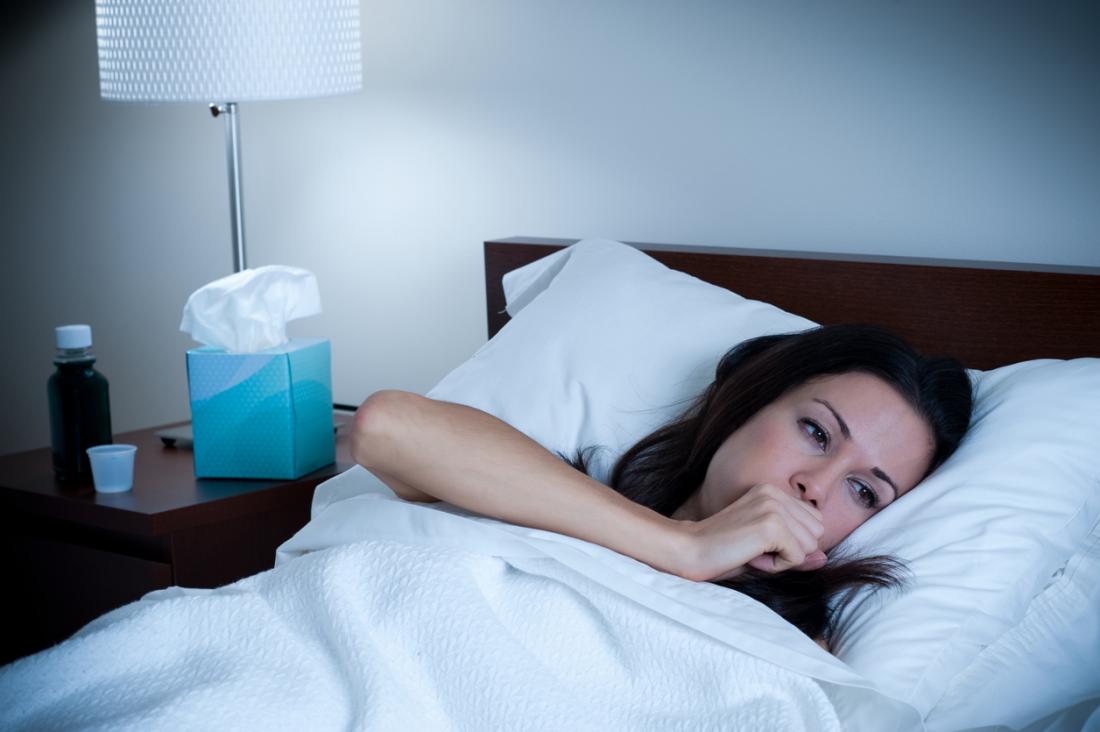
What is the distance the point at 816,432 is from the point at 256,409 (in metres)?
0.92

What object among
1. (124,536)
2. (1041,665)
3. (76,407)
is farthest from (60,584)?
(1041,665)

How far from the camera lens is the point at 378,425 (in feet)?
4.06

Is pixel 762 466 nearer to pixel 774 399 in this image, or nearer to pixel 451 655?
pixel 774 399

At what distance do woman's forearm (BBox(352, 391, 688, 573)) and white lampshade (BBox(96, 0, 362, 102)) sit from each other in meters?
0.76

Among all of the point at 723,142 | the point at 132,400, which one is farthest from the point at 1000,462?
the point at 132,400

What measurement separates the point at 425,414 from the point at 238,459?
670mm

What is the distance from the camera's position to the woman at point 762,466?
3.76ft

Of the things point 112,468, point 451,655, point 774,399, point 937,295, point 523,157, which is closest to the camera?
point 451,655

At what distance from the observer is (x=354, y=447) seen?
128 centimetres

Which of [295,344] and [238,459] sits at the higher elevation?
[295,344]

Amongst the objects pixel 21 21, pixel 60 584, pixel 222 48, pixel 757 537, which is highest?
pixel 21 21

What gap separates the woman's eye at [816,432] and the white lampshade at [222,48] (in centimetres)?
101

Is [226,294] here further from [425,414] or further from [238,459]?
[425,414]

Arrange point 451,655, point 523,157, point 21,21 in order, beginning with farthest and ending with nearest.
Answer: point 21,21 → point 523,157 → point 451,655
